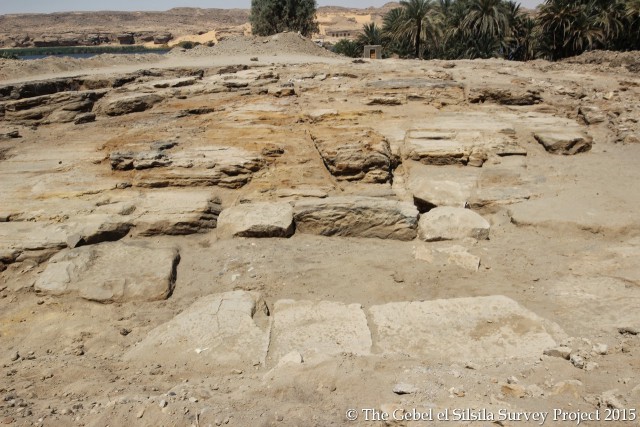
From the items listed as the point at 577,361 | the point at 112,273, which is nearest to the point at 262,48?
the point at 112,273

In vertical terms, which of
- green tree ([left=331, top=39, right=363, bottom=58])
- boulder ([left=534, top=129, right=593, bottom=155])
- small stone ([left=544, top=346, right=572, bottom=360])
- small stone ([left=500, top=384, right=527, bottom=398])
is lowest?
small stone ([left=544, top=346, right=572, bottom=360])

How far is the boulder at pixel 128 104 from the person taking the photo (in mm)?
7488

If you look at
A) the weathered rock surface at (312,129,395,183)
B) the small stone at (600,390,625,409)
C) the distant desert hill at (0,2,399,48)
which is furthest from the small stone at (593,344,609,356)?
the distant desert hill at (0,2,399,48)

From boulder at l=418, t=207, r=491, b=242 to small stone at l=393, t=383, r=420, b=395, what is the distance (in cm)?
205

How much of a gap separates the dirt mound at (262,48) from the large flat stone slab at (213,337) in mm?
13719

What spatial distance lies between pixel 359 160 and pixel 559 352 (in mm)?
3053

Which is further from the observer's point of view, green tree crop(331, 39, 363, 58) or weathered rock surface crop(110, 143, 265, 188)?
green tree crop(331, 39, 363, 58)

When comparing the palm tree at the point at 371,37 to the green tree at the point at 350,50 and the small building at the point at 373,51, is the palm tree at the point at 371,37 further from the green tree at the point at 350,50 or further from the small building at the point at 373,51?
the small building at the point at 373,51

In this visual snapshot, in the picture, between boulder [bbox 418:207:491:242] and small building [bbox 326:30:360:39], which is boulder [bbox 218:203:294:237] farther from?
small building [bbox 326:30:360:39]

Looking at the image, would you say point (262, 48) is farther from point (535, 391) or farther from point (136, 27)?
point (136, 27)

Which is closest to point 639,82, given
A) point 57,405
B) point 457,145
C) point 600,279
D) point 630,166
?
point 630,166

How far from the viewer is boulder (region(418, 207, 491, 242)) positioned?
3955mm

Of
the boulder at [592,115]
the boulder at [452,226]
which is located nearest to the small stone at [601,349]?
the boulder at [452,226]

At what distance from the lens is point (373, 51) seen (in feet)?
57.1
